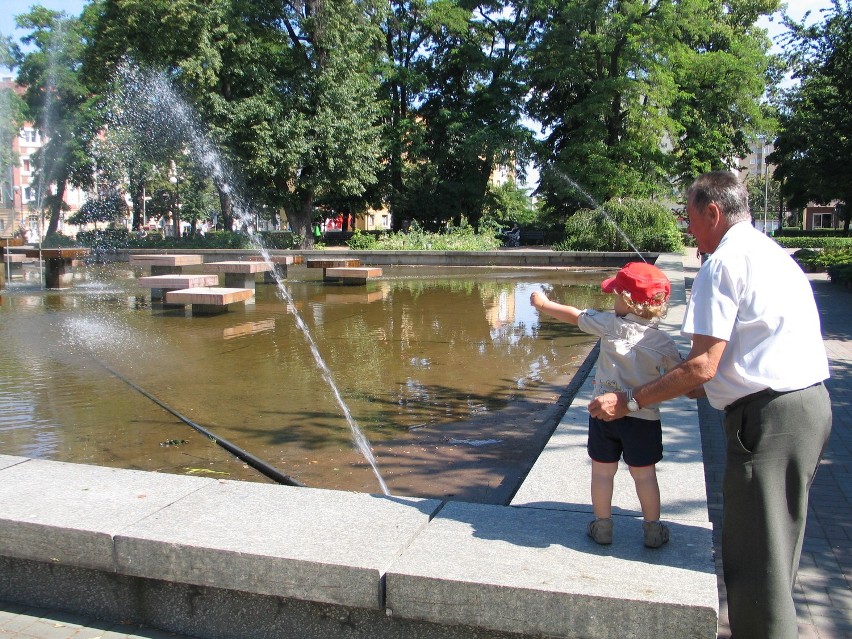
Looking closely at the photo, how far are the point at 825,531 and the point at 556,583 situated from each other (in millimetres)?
2274

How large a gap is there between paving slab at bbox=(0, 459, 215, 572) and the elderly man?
2150 mm

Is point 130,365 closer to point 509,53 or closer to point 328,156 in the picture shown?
point 328,156

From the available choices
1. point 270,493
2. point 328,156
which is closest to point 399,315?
point 270,493

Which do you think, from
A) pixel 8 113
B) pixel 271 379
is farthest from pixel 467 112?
pixel 271 379

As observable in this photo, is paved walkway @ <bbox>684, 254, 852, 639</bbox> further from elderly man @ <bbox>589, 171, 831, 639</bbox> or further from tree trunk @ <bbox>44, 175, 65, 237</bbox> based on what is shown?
tree trunk @ <bbox>44, 175, 65, 237</bbox>

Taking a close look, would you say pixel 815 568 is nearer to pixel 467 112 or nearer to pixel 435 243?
pixel 435 243

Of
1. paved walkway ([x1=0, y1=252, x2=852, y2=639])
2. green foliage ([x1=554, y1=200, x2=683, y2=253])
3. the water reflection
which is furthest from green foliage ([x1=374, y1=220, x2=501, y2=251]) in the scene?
paved walkway ([x1=0, y1=252, x2=852, y2=639])

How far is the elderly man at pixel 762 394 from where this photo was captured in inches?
94.2

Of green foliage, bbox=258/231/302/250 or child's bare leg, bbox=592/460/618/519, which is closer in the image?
child's bare leg, bbox=592/460/618/519

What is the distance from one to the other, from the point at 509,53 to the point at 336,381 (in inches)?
1362

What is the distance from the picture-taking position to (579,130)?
33.3 metres

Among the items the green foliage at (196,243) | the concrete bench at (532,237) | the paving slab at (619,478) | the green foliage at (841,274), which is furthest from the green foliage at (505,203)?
the paving slab at (619,478)

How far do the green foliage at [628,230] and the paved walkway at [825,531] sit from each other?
18.6 metres

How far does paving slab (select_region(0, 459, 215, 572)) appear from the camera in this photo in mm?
2926
